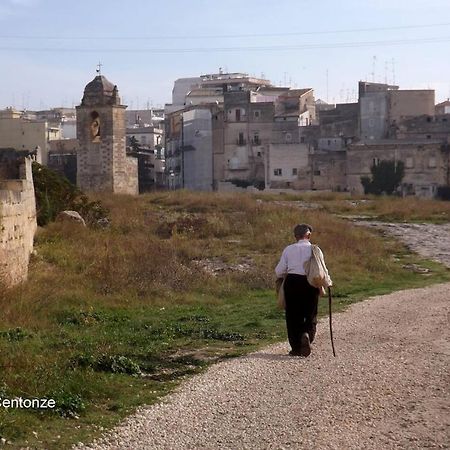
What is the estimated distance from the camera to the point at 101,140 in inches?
2126

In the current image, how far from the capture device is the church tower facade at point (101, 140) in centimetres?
5400

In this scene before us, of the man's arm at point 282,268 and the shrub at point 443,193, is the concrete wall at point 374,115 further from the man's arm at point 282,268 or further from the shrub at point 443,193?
the man's arm at point 282,268

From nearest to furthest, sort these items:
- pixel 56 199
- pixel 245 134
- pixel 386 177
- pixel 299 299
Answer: pixel 299 299, pixel 56 199, pixel 386 177, pixel 245 134

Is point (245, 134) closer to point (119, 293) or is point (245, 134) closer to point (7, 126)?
point (7, 126)

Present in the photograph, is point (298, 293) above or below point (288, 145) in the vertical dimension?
below

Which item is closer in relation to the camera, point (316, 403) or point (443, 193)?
point (316, 403)

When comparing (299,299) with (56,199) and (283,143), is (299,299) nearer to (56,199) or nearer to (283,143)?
(56,199)

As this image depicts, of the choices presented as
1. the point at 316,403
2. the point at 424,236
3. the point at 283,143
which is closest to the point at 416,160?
the point at 283,143

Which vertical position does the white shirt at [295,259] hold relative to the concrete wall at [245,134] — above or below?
below

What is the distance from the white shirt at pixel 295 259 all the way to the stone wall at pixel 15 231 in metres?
4.17

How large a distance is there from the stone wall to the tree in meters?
48.6

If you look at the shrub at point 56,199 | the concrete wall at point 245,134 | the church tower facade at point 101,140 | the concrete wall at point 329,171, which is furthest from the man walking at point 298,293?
the concrete wall at point 245,134

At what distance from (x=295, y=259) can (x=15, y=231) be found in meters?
6.31

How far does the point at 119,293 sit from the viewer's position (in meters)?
15.1
